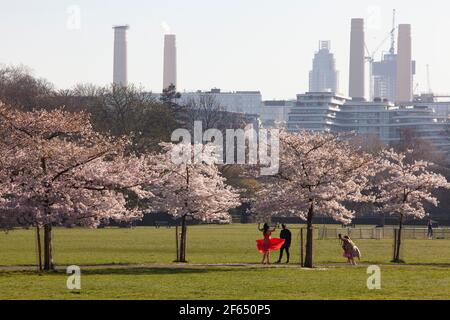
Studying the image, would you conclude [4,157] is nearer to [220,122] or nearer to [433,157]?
[220,122]

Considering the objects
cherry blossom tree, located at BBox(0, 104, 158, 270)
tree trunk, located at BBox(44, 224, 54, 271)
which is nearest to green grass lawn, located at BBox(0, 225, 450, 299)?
tree trunk, located at BBox(44, 224, 54, 271)

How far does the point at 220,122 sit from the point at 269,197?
354 ft

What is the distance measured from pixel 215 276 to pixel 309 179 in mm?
8431

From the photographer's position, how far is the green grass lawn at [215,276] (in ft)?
122

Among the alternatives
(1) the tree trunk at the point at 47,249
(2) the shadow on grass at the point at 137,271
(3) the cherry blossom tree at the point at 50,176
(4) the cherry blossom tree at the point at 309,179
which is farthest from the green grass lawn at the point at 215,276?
(4) the cherry blossom tree at the point at 309,179

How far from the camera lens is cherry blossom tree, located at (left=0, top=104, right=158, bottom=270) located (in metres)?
47.7

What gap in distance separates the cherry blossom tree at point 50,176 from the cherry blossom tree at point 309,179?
21.4 ft

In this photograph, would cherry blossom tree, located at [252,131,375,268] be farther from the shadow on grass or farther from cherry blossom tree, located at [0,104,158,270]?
cherry blossom tree, located at [0,104,158,270]

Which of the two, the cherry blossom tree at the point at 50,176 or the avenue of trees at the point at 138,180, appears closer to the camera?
the cherry blossom tree at the point at 50,176

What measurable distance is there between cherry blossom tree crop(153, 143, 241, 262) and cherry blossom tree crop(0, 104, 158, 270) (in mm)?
9771

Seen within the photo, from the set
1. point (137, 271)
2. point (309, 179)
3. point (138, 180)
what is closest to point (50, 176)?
point (138, 180)

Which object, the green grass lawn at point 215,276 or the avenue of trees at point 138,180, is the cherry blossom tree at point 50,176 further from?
the green grass lawn at point 215,276

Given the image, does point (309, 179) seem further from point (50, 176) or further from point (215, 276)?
point (50, 176)

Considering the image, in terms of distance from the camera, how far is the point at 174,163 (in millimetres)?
60750
